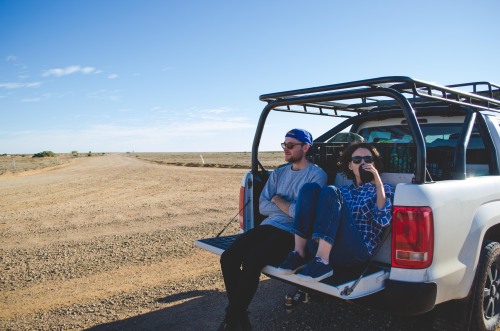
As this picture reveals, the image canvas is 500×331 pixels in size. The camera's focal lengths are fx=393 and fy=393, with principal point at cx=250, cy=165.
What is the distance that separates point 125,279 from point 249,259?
2.43 m

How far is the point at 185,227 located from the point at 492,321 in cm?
564

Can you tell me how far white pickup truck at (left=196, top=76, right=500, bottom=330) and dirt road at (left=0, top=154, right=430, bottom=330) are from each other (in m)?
0.82

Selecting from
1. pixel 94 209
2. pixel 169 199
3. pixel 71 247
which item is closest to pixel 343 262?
pixel 71 247

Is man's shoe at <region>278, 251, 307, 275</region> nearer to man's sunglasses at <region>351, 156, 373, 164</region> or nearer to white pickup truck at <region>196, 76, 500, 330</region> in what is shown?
white pickup truck at <region>196, 76, 500, 330</region>

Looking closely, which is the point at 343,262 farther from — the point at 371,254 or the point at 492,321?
the point at 492,321

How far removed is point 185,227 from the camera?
7.90 meters

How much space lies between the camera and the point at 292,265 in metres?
2.94

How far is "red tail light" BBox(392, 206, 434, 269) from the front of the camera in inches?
102

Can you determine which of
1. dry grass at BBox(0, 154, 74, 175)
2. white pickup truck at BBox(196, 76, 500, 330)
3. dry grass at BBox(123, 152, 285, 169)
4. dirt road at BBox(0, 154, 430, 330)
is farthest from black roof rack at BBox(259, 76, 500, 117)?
dry grass at BBox(0, 154, 74, 175)

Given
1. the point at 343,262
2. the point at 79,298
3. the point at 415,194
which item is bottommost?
the point at 79,298

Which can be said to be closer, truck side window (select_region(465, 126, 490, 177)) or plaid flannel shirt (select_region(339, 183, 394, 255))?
plaid flannel shirt (select_region(339, 183, 394, 255))

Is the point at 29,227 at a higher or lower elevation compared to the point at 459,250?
lower

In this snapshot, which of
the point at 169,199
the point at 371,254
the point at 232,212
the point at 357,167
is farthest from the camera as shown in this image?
the point at 169,199

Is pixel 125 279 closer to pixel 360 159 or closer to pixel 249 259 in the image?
pixel 249 259
